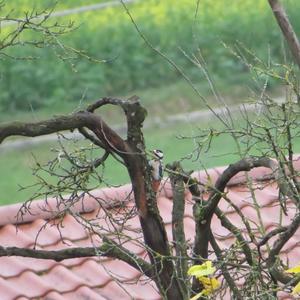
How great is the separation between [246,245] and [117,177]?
31.5 ft

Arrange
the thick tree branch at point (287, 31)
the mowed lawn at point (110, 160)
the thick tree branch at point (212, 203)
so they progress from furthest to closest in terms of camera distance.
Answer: the mowed lawn at point (110, 160) < the thick tree branch at point (212, 203) < the thick tree branch at point (287, 31)

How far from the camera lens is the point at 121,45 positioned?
1753cm

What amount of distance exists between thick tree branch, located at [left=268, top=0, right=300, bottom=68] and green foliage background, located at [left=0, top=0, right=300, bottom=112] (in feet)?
43.6

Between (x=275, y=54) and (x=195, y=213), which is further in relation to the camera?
(x=275, y=54)

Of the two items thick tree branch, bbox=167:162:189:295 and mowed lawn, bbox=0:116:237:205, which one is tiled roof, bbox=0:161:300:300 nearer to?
thick tree branch, bbox=167:162:189:295

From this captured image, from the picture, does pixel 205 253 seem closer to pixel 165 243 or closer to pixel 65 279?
pixel 165 243

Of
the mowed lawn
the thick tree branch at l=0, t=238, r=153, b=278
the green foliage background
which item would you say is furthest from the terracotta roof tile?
the green foliage background

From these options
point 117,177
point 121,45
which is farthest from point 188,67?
point 117,177

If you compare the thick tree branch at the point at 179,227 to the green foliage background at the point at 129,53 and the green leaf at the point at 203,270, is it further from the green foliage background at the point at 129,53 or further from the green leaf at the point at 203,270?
the green foliage background at the point at 129,53

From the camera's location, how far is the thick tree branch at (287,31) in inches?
129

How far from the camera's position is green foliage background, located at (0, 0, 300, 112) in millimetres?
16859

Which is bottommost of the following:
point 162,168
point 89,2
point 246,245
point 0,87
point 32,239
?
point 246,245

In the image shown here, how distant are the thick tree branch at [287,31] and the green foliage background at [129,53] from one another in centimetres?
1328

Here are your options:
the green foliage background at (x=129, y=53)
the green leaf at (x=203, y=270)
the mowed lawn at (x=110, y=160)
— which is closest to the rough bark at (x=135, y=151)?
the green leaf at (x=203, y=270)
